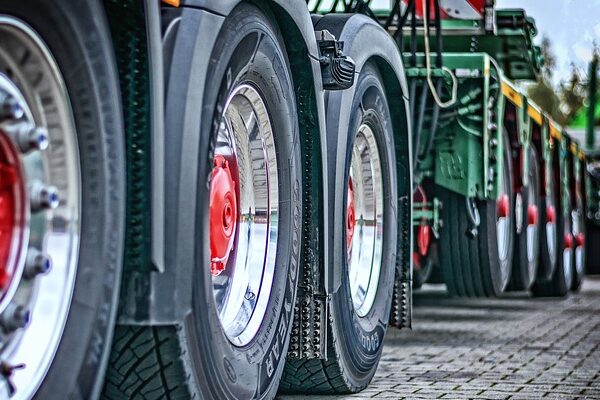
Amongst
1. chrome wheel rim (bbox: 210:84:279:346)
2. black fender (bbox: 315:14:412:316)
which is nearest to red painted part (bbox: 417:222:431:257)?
black fender (bbox: 315:14:412:316)

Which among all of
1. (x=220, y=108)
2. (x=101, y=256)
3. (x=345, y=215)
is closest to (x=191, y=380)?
(x=101, y=256)

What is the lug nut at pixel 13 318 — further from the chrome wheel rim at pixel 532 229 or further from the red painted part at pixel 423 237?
the chrome wheel rim at pixel 532 229

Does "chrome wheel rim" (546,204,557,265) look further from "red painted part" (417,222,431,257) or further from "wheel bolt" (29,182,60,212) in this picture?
"wheel bolt" (29,182,60,212)

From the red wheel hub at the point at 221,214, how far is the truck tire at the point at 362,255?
32.8 inches

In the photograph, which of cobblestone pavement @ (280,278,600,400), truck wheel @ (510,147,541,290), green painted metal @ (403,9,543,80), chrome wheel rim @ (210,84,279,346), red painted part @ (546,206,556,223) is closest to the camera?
chrome wheel rim @ (210,84,279,346)

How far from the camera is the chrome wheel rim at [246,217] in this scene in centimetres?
350

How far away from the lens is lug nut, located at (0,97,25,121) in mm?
2379

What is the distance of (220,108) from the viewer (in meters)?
3.12

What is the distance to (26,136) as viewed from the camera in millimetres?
2408

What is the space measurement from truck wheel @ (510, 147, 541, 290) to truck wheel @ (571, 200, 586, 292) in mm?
2119

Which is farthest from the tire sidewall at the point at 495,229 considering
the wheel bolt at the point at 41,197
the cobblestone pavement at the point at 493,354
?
the wheel bolt at the point at 41,197

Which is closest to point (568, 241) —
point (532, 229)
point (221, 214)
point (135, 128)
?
point (532, 229)

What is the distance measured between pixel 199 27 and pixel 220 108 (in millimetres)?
240

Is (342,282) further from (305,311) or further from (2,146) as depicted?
(2,146)
